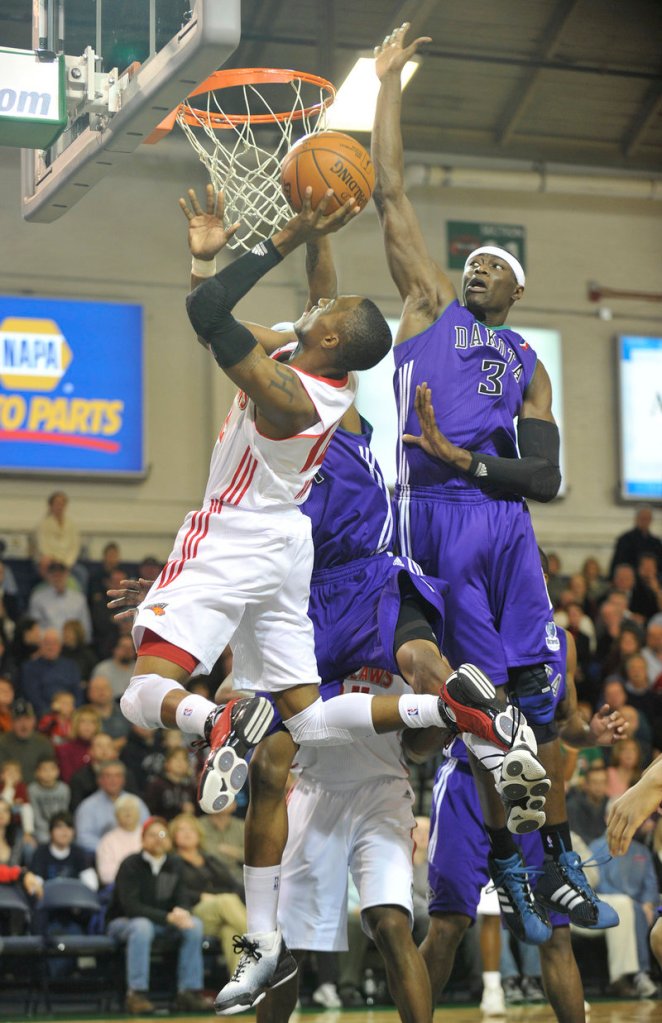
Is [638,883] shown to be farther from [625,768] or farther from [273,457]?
[273,457]

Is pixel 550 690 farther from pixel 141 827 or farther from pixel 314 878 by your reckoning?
pixel 141 827

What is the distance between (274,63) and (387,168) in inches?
464

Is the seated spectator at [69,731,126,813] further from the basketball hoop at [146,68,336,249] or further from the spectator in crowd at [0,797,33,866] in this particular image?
the basketball hoop at [146,68,336,249]

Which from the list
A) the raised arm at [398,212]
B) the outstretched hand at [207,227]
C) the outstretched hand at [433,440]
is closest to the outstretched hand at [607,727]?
the outstretched hand at [433,440]

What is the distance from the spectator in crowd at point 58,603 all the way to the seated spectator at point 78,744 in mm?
2758

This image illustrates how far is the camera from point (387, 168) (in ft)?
21.8

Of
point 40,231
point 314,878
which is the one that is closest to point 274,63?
point 40,231

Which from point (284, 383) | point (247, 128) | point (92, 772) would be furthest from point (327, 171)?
point (92, 772)

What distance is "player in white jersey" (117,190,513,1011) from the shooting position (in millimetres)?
5605

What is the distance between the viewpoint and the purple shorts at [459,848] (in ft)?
22.1

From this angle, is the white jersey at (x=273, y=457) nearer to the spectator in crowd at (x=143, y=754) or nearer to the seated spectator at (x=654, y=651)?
the spectator in crowd at (x=143, y=754)

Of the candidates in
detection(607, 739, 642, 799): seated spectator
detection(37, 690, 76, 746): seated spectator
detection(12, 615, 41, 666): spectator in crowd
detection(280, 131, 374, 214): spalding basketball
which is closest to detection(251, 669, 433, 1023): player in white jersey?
detection(280, 131, 374, 214): spalding basketball

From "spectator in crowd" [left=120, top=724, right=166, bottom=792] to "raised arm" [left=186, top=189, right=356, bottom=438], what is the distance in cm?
732

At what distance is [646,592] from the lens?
59.0 ft
